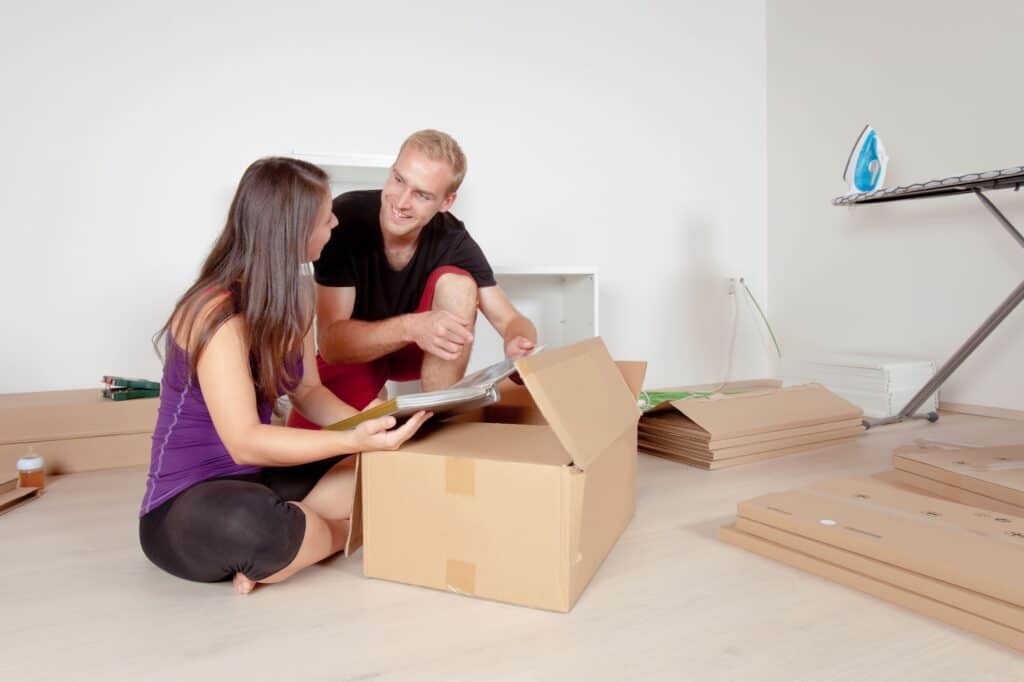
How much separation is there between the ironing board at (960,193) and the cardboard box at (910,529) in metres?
1.00

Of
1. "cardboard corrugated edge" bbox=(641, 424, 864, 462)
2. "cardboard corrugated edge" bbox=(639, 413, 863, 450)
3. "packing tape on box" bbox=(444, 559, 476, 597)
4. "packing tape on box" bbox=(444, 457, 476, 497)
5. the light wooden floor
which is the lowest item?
the light wooden floor

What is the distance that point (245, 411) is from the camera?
1123mm

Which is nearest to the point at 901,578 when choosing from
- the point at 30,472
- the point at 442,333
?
the point at 442,333

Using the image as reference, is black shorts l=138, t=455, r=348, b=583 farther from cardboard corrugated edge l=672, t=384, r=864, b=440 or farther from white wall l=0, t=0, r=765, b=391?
white wall l=0, t=0, r=765, b=391

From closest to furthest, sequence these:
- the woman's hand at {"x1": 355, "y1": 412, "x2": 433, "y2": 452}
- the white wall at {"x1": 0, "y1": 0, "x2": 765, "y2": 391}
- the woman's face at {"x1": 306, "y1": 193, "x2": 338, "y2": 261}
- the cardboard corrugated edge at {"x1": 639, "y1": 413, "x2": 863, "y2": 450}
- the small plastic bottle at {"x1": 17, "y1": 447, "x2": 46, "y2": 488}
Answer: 1. the woman's hand at {"x1": 355, "y1": 412, "x2": 433, "y2": 452}
2. the woman's face at {"x1": 306, "y1": 193, "x2": 338, "y2": 261}
3. the small plastic bottle at {"x1": 17, "y1": 447, "x2": 46, "y2": 488}
4. the cardboard corrugated edge at {"x1": 639, "y1": 413, "x2": 863, "y2": 450}
5. the white wall at {"x1": 0, "y1": 0, "x2": 765, "y2": 391}

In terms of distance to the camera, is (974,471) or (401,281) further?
(401,281)

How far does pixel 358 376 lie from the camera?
1.88m

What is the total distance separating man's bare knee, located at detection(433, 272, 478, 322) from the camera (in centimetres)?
184

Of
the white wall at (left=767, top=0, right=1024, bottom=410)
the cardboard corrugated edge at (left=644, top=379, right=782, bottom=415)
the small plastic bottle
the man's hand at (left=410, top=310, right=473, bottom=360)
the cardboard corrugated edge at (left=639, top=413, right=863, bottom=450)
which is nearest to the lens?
the man's hand at (left=410, top=310, right=473, bottom=360)

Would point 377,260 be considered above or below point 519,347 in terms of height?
above

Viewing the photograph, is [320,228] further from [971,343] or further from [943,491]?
[971,343]

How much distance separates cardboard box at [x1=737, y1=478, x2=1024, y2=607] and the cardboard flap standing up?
299 mm

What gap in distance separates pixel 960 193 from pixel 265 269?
7.04ft

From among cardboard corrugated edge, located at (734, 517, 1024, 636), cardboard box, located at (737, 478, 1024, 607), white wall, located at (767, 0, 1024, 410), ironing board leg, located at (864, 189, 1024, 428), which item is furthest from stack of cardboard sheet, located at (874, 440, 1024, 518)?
white wall, located at (767, 0, 1024, 410)
